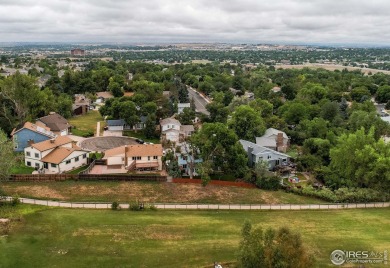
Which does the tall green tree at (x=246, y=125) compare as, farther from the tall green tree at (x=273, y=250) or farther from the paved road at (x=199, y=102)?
the tall green tree at (x=273, y=250)

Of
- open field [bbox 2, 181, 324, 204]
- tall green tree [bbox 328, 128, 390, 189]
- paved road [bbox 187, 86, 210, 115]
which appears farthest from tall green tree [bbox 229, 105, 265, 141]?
paved road [bbox 187, 86, 210, 115]

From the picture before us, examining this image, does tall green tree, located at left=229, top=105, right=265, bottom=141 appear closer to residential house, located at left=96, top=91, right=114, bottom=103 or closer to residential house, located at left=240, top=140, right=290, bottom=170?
residential house, located at left=240, top=140, right=290, bottom=170

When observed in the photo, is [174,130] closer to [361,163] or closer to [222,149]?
[222,149]

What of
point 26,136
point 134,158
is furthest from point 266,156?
point 26,136

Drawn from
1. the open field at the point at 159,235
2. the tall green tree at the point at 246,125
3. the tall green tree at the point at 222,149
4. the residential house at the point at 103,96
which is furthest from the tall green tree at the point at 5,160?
the residential house at the point at 103,96

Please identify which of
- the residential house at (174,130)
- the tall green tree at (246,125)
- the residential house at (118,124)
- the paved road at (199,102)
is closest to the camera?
the tall green tree at (246,125)

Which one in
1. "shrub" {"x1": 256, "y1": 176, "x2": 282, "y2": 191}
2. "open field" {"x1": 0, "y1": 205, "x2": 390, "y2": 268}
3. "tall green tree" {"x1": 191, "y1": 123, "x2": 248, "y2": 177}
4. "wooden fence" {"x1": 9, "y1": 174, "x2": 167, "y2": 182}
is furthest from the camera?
"tall green tree" {"x1": 191, "y1": 123, "x2": 248, "y2": 177}
